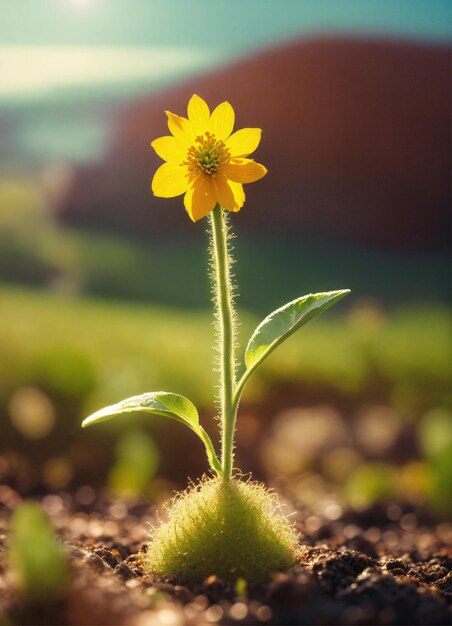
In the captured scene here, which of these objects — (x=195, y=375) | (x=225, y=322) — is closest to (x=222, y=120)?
(x=225, y=322)

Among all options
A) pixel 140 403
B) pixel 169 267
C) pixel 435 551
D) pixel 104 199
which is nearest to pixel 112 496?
pixel 435 551

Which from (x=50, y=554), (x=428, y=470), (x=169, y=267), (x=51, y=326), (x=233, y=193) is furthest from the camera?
(x=169, y=267)

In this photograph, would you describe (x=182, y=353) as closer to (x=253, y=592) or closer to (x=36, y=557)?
(x=253, y=592)

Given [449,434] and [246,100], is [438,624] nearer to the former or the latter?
[449,434]

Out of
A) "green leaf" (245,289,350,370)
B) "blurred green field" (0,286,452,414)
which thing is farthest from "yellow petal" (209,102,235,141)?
"blurred green field" (0,286,452,414)

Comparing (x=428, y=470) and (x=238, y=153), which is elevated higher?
(x=238, y=153)

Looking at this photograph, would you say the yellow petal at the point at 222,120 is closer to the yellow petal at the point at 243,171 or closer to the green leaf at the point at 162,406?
the yellow petal at the point at 243,171

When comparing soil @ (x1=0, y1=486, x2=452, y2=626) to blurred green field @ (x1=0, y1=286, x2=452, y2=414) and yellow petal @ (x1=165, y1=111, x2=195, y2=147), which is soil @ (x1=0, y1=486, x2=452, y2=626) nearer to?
yellow petal @ (x1=165, y1=111, x2=195, y2=147)
